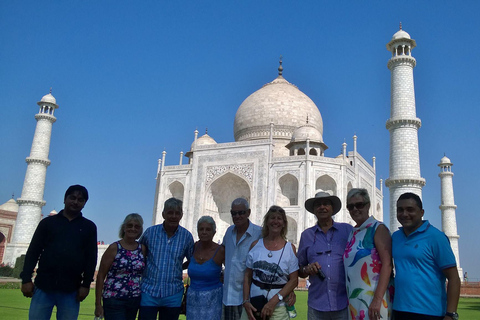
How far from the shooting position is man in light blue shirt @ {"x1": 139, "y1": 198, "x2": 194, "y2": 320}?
335cm

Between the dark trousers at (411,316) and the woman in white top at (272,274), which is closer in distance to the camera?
the dark trousers at (411,316)

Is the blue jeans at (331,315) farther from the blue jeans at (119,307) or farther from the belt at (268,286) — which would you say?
the blue jeans at (119,307)

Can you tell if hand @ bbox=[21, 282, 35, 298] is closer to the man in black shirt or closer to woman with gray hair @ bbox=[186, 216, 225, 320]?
the man in black shirt

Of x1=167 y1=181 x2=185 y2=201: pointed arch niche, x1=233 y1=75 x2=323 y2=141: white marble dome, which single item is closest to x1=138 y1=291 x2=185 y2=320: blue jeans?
x1=167 y1=181 x2=185 y2=201: pointed arch niche

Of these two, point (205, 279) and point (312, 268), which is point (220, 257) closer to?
point (205, 279)

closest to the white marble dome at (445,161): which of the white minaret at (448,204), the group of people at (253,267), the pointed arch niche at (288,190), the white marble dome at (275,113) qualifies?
the white minaret at (448,204)

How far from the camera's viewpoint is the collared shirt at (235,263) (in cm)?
329

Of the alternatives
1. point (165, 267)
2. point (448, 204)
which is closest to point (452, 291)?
point (165, 267)

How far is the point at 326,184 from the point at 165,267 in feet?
56.7

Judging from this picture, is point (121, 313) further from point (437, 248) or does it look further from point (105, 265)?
point (437, 248)

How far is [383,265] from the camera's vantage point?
2795 millimetres

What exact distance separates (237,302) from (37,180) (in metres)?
20.1

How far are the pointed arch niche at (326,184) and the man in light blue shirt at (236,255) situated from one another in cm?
1639

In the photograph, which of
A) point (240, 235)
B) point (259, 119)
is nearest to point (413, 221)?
point (240, 235)
